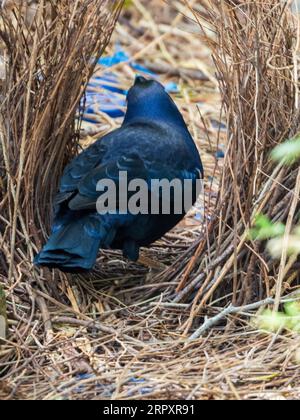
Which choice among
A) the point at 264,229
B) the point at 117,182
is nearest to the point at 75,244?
the point at 117,182

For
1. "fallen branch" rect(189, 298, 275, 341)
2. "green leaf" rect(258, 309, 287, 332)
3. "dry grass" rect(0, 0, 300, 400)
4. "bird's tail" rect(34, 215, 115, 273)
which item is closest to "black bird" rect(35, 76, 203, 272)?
"bird's tail" rect(34, 215, 115, 273)

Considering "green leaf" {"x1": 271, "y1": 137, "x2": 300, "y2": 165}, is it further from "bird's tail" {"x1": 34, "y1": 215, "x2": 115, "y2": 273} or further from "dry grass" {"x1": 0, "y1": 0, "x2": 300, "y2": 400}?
"bird's tail" {"x1": 34, "y1": 215, "x2": 115, "y2": 273}

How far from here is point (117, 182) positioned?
3.77 meters

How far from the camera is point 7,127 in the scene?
4.00 metres

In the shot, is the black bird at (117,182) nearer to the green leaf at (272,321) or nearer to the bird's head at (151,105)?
the bird's head at (151,105)

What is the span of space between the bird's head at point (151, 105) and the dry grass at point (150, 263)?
270 millimetres

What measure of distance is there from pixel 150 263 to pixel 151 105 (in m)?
0.69

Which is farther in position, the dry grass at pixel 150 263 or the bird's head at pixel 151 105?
the bird's head at pixel 151 105

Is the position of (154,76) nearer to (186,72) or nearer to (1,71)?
(186,72)

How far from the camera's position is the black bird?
3.68 m
